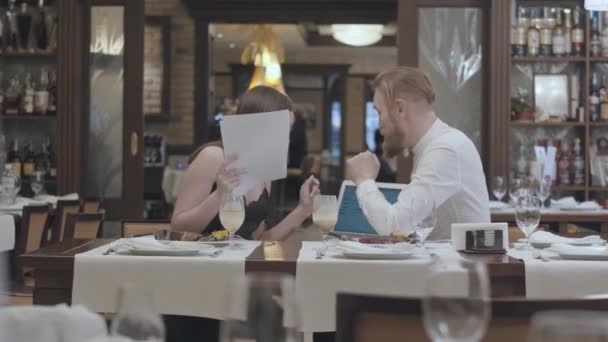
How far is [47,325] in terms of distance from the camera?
116cm

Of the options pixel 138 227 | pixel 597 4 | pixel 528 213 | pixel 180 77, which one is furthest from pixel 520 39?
pixel 180 77

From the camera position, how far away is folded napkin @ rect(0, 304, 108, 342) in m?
1.15

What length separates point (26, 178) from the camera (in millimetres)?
7453

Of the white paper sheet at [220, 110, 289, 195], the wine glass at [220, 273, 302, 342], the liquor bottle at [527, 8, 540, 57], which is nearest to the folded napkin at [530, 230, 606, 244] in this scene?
the white paper sheet at [220, 110, 289, 195]

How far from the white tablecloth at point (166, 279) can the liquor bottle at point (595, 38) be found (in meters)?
5.18

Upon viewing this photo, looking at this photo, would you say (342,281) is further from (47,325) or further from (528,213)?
(47,325)

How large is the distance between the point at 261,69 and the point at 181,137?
1.60 metres

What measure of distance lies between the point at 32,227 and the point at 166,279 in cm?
252

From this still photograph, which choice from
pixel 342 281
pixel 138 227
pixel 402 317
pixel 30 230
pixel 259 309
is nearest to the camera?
pixel 259 309

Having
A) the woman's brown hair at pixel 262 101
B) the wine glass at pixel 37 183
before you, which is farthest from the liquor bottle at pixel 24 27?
the woman's brown hair at pixel 262 101

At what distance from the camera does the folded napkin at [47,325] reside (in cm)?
115

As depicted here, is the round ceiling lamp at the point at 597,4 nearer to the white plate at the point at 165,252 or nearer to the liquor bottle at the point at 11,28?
the white plate at the point at 165,252

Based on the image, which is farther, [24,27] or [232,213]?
[24,27]

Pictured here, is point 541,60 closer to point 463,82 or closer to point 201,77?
point 463,82
